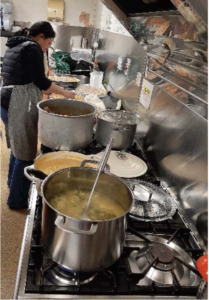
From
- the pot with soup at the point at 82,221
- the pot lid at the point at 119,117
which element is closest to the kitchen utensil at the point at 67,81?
the pot lid at the point at 119,117

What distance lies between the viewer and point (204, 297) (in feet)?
Result: 2.52

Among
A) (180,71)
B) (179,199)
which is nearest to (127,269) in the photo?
(179,199)

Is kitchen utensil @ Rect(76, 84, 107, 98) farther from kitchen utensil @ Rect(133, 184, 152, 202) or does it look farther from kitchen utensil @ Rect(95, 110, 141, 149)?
kitchen utensil @ Rect(133, 184, 152, 202)

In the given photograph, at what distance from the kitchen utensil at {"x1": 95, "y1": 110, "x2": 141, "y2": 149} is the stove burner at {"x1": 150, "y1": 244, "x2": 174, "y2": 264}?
709 mm

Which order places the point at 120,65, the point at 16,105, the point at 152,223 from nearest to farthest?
the point at 152,223
the point at 16,105
the point at 120,65

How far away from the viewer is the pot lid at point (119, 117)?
155 centimetres

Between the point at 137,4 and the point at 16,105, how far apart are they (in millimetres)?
1021

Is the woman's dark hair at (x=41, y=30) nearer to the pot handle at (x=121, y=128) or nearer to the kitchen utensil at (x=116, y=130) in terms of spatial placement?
the kitchen utensil at (x=116, y=130)

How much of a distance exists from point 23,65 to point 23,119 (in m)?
0.37

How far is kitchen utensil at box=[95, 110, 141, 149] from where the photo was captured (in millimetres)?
1483

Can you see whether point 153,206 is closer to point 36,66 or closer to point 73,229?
point 73,229

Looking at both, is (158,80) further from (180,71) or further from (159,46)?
(180,71)

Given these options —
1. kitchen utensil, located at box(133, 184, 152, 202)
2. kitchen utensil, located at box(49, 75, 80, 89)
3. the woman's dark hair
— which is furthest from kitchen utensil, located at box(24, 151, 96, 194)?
kitchen utensil, located at box(49, 75, 80, 89)

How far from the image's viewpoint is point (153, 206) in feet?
3.80
